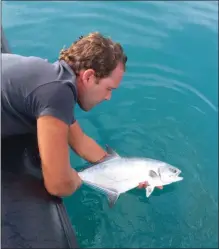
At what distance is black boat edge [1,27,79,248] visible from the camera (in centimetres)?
248

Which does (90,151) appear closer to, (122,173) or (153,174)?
(122,173)

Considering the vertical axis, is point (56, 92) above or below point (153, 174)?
above

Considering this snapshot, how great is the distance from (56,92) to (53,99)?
5 centimetres

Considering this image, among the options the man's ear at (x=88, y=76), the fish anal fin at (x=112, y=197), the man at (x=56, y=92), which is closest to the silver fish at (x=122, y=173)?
the fish anal fin at (x=112, y=197)

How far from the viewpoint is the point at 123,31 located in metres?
6.24

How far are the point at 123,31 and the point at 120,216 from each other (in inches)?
136

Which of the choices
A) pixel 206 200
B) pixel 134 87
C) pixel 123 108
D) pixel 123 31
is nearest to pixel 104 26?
pixel 123 31

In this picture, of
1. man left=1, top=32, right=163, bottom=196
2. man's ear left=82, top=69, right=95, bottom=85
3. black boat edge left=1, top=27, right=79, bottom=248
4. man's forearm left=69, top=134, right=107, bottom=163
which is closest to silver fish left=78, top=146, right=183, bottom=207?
man's forearm left=69, top=134, right=107, bottom=163

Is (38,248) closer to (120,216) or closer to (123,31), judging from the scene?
(120,216)

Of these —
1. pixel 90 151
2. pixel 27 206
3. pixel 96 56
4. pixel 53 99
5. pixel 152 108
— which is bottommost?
pixel 152 108

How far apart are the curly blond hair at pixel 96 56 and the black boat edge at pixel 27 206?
0.74 meters

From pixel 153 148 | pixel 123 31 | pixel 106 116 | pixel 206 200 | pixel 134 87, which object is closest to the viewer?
pixel 206 200

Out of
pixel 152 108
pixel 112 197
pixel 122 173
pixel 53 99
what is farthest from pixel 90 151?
pixel 152 108

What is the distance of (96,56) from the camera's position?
273cm
